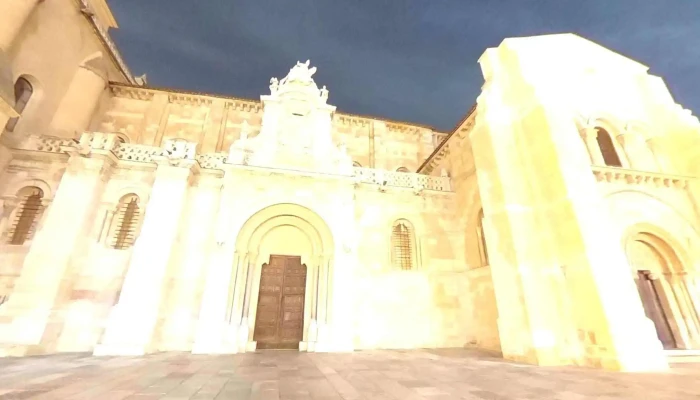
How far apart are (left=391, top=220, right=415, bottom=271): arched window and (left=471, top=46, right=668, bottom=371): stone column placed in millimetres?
4391

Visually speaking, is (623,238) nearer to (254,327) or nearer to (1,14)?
(254,327)

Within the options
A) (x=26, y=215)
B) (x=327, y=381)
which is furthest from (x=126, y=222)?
(x=327, y=381)

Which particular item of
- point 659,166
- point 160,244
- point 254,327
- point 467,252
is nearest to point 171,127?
point 160,244

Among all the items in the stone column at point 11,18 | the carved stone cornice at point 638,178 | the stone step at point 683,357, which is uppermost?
the stone column at point 11,18

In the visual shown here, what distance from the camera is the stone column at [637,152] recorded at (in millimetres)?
11070

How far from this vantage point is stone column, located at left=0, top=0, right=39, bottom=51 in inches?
397

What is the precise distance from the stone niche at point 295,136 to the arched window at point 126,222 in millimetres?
4353

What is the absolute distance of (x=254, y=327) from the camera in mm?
10648

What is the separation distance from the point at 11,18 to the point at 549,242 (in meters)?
20.5

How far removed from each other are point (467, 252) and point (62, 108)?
2067cm

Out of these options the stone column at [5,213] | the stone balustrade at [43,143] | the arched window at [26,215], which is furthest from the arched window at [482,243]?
the stone column at [5,213]

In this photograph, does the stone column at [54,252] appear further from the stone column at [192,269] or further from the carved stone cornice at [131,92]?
the carved stone cornice at [131,92]

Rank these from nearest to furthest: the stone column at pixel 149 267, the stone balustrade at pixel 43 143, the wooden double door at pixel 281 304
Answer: the stone column at pixel 149 267 < the wooden double door at pixel 281 304 < the stone balustrade at pixel 43 143

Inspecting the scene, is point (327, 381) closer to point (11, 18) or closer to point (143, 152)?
point (143, 152)
